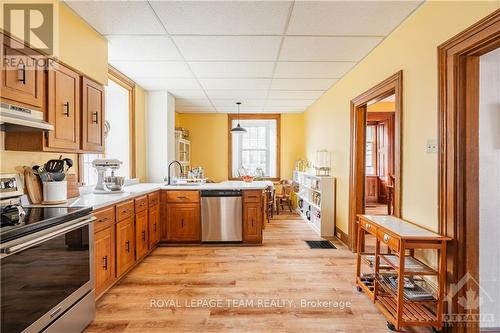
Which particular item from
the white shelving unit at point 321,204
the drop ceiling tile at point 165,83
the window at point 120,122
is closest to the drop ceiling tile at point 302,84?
the drop ceiling tile at point 165,83

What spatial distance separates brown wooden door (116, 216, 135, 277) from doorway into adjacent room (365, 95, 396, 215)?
5.75m

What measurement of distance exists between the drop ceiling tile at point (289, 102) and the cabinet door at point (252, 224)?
2660 mm

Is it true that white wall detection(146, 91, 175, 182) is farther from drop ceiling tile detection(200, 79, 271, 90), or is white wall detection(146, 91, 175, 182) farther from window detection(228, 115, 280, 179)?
window detection(228, 115, 280, 179)

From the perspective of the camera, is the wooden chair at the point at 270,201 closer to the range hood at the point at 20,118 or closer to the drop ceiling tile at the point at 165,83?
the drop ceiling tile at the point at 165,83

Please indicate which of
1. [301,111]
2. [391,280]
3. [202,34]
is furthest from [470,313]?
[301,111]

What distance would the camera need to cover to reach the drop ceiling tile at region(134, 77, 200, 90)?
14.0 ft

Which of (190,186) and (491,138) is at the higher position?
(491,138)

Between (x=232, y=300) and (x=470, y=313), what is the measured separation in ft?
5.99

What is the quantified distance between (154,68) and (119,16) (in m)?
1.30

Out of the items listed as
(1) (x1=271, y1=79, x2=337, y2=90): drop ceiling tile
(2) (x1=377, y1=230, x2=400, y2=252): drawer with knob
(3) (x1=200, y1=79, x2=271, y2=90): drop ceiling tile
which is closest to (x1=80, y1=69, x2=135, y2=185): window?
(3) (x1=200, y1=79, x2=271, y2=90): drop ceiling tile

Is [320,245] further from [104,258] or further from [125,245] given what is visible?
[104,258]

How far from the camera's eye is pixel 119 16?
2.44 meters

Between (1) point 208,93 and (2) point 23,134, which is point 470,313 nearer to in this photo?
(2) point 23,134

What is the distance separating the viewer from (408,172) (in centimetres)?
253
